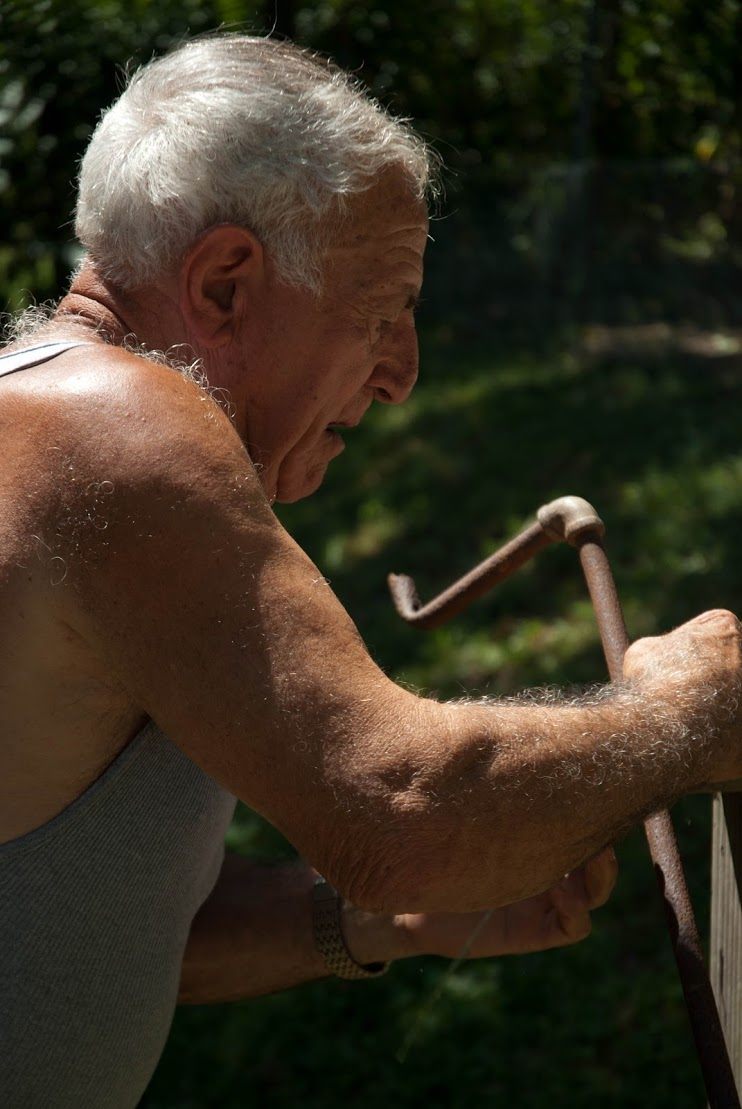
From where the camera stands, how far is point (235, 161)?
156 cm

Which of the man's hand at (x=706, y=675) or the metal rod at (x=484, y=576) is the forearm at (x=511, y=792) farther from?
the metal rod at (x=484, y=576)

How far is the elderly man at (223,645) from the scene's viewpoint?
1.29m

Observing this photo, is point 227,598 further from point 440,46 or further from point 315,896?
point 440,46

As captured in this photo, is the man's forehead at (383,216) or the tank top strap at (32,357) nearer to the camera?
the tank top strap at (32,357)

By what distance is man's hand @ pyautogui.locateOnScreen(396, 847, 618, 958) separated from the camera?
186 cm

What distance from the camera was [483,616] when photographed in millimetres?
5047

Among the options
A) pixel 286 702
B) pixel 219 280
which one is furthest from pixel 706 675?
pixel 219 280

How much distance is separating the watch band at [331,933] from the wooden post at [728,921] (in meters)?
0.59

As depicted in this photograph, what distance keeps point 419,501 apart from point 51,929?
464 centimetres

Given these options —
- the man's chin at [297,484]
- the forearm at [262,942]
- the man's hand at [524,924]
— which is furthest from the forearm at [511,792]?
the forearm at [262,942]

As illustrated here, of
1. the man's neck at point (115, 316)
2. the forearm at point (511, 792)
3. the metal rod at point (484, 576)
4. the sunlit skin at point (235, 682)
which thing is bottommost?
the metal rod at point (484, 576)

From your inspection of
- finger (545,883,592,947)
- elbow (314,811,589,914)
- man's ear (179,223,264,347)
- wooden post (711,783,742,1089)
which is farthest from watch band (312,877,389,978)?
man's ear (179,223,264,347)

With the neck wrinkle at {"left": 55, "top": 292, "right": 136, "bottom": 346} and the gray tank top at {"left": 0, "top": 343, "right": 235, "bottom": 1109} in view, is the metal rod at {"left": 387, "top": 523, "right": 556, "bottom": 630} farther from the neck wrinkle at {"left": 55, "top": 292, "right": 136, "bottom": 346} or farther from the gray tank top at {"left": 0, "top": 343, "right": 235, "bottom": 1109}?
the neck wrinkle at {"left": 55, "top": 292, "right": 136, "bottom": 346}

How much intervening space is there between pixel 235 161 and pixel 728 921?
117 centimetres
